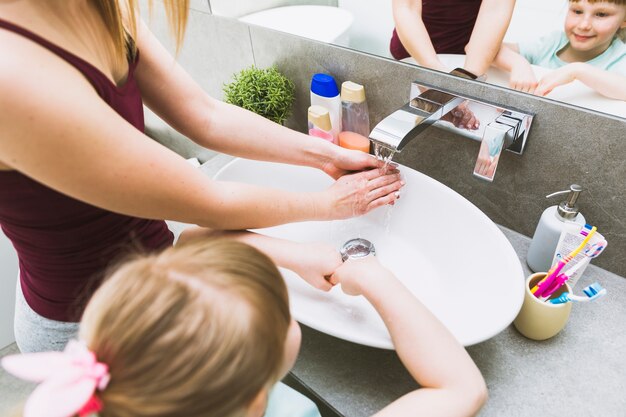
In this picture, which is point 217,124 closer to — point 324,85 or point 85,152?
point 324,85

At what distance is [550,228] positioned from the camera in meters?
0.71

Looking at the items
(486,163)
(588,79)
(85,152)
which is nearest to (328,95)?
(486,163)

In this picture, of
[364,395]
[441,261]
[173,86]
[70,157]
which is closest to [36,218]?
[70,157]

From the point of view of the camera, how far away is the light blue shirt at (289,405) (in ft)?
2.09

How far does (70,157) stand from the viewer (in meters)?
0.45

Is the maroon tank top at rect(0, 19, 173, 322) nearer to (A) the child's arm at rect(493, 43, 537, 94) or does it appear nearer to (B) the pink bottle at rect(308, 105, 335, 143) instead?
(B) the pink bottle at rect(308, 105, 335, 143)

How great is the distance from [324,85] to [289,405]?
24.4 inches

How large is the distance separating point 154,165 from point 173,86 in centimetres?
28

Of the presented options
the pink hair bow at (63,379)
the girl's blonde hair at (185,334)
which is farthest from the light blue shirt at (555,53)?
the pink hair bow at (63,379)

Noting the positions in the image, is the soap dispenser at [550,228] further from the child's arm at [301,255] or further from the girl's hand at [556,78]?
the child's arm at [301,255]

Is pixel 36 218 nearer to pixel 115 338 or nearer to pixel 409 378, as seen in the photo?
pixel 115 338

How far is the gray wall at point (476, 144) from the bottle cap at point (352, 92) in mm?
27

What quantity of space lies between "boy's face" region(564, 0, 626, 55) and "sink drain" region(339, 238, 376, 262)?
1.60 ft

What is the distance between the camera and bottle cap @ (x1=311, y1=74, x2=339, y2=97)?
918mm
